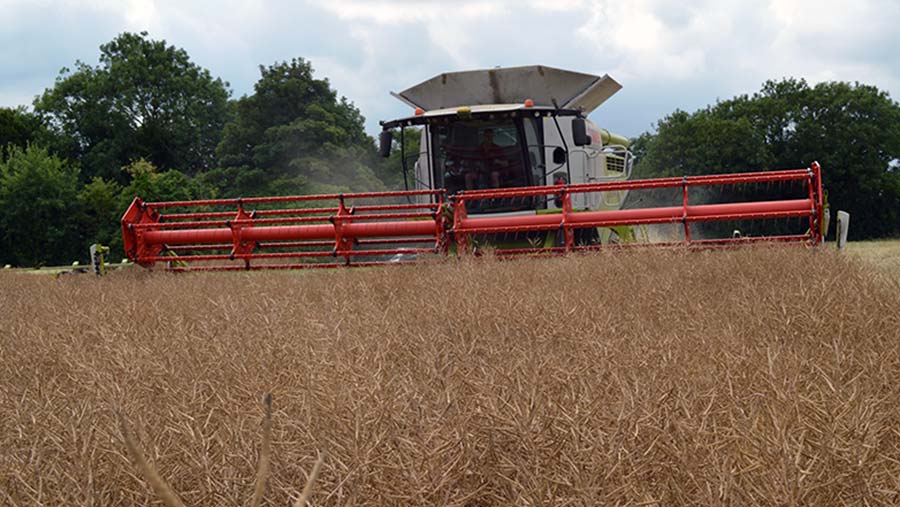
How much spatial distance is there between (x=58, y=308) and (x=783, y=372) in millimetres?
4761

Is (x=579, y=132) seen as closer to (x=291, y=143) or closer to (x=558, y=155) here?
(x=558, y=155)

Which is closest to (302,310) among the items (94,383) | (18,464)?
(94,383)

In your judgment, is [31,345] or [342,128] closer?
[31,345]

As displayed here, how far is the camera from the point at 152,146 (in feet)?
145

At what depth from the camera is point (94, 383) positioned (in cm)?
295

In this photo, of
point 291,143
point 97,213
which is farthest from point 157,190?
point 291,143

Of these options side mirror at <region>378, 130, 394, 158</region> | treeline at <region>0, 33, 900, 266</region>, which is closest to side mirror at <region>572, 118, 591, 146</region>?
side mirror at <region>378, 130, 394, 158</region>

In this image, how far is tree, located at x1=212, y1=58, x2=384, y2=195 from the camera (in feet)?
114

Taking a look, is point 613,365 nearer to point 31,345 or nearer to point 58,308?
point 31,345

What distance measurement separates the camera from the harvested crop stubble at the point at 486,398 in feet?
5.78

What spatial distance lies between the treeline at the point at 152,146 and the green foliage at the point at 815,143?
504 inches

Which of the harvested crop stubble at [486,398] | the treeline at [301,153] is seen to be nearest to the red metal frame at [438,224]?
the harvested crop stubble at [486,398]

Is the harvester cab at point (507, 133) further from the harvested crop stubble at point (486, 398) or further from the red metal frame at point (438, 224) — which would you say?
the harvested crop stubble at point (486, 398)

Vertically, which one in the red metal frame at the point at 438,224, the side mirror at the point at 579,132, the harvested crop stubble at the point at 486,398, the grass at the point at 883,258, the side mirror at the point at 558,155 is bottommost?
the grass at the point at 883,258
